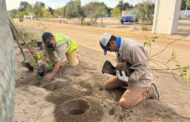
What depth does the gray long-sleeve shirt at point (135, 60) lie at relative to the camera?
12.0ft

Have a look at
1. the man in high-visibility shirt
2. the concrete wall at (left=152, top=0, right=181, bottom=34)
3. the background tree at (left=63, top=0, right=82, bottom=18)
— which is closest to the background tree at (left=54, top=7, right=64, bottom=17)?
the background tree at (left=63, top=0, right=82, bottom=18)

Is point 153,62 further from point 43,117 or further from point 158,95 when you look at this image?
point 43,117

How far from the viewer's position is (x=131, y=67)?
3.81 m

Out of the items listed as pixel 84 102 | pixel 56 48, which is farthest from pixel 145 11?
pixel 84 102

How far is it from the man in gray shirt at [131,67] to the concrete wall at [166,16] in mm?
12012

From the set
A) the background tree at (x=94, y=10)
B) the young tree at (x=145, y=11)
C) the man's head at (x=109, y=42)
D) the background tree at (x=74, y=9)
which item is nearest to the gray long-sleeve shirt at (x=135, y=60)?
the man's head at (x=109, y=42)

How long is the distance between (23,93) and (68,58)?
193cm

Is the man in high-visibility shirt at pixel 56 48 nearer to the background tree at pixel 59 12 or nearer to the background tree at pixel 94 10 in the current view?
the background tree at pixel 94 10

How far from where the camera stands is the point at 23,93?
13.3 ft

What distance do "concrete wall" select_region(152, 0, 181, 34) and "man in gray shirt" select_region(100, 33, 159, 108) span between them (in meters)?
12.0

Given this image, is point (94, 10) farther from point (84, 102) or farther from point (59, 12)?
point (84, 102)

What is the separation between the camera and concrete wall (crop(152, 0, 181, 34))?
1476 cm

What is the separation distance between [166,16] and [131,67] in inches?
492

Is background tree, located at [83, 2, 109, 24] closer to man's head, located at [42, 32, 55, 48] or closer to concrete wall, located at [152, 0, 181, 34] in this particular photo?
concrete wall, located at [152, 0, 181, 34]
